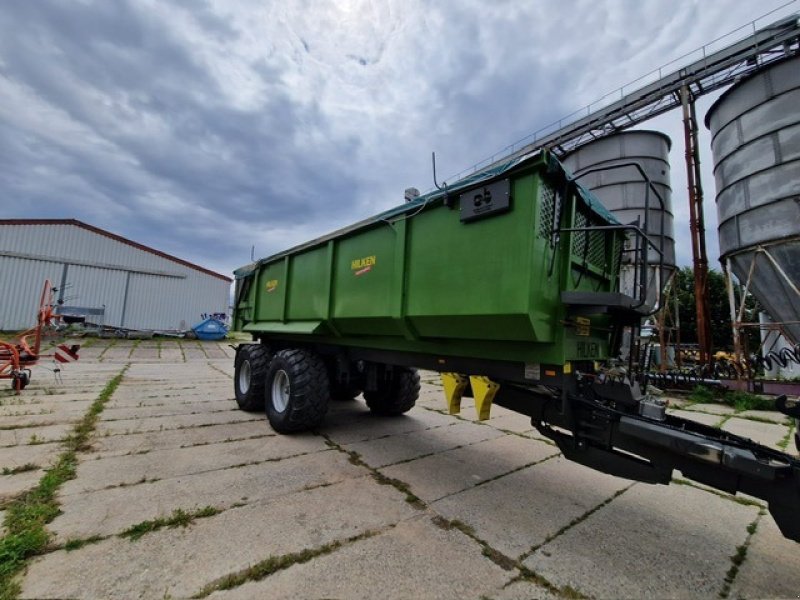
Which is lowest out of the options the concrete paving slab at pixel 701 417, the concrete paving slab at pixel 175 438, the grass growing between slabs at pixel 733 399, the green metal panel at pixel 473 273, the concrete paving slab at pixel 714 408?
the concrete paving slab at pixel 175 438

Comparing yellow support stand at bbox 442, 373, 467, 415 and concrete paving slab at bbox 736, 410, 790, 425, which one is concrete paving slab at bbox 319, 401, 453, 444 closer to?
yellow support stand at bbox 442, 373, 467, 415

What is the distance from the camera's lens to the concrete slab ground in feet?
6.64

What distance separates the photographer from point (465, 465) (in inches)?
152

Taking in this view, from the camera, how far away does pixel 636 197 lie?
11.6 metres

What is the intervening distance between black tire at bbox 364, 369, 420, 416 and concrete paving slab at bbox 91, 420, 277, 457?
164 cm

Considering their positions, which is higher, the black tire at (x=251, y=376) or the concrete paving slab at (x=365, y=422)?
the black tire at (x=251, y=376)

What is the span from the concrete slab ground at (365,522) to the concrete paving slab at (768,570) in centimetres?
1

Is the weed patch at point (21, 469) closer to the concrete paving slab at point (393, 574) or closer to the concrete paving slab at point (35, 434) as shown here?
the concrete paving slab at point (35, 434)

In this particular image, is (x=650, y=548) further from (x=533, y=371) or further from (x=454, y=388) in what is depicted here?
(x=454, y=388)

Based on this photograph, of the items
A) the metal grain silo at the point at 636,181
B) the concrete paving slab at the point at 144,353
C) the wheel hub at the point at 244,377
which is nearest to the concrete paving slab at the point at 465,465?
the wheel hub at the point at 244,377

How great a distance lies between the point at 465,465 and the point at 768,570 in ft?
7.30

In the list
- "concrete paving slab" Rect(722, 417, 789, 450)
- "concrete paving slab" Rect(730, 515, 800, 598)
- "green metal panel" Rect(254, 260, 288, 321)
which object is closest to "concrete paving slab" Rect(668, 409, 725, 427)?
"concrete paving slab" Rect(722, 417, 789, 450)

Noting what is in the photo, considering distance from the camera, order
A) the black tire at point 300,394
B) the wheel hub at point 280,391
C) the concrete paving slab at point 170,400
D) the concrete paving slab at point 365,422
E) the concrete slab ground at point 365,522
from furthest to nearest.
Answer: the concrete paving slab at point 170,400 < the wheel hub at point 280,391 < the concrete paving slab at point 365,422 < the black tire at point 300,394 < the concrete slab ground at point 365,522

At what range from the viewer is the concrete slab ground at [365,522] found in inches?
79.7
